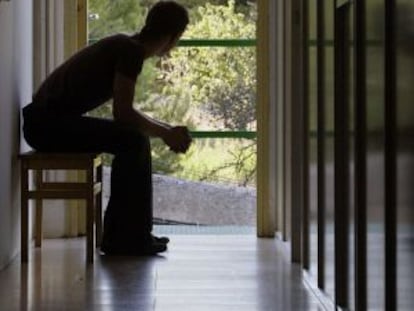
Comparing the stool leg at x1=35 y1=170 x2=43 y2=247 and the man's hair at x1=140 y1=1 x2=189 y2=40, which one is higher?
the man's hair at x1=140 y1=1 x2=189 y2=40

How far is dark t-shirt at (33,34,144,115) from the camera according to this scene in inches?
158

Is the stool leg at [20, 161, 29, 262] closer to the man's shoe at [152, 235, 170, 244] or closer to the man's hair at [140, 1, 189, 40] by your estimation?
the man's shoe at [152, 235, 170, 244]

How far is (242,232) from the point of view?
4.83 m

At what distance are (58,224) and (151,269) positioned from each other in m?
1.14

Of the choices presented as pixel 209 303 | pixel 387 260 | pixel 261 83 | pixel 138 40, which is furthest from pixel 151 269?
pixel 387 260

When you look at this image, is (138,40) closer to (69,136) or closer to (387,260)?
(69,136)

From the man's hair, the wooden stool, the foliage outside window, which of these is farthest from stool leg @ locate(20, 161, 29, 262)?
the foliage outside window

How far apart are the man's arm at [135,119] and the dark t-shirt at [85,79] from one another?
0.09 m

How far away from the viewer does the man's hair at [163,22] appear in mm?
4109

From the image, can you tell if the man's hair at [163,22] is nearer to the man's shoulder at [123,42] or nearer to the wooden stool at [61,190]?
the man's shoulder at [123,42]

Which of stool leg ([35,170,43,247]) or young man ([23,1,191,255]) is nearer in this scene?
young man ([23,1,191,255])

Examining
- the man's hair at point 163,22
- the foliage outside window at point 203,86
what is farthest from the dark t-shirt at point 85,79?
the foliage outside window at point 203,86

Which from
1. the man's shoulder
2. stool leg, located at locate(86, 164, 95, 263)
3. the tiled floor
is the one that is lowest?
the tiled floor

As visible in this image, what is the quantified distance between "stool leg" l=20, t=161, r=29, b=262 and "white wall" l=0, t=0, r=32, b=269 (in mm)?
48
